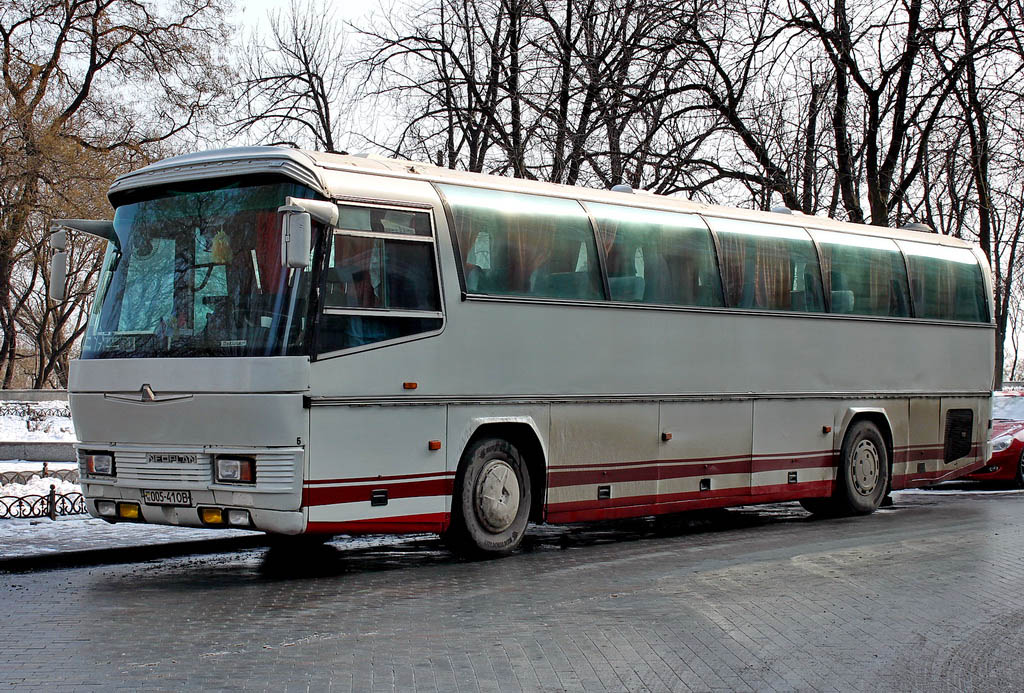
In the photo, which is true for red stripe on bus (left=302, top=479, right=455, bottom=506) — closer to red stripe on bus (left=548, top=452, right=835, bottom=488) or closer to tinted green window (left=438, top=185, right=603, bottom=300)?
red stripe on bus (left=548, top=452, right=835, bottom=488)

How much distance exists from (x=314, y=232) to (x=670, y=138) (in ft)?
60.7

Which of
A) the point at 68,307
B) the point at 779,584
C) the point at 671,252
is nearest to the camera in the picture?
the point at 779,584

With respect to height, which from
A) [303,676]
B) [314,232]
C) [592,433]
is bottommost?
[303,676]

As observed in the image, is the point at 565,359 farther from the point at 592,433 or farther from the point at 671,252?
the point at 671,252

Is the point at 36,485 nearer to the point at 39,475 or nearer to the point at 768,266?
the point at 39,475

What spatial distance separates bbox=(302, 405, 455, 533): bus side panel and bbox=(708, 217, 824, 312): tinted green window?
15.5 feet

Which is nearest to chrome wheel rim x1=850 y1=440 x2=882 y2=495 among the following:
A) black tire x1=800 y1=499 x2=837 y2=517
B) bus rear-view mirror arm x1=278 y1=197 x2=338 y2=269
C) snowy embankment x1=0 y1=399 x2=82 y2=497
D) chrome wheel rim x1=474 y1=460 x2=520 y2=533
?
black tire x1=800 y1=499 x2=837 y2=517

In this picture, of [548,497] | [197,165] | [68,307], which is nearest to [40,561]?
[197,165]

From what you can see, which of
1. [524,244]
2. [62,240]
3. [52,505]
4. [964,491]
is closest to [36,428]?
[52,505]

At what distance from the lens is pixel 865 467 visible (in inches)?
645

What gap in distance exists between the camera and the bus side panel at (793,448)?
14.9 metres

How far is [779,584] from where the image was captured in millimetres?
10375

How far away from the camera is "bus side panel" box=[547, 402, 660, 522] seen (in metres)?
12.5

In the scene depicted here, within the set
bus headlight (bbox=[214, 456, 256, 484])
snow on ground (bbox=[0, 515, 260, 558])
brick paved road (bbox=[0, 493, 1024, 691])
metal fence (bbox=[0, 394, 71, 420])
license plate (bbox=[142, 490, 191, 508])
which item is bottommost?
brick paved road (bbox=[0, 493, 1024, 691])
